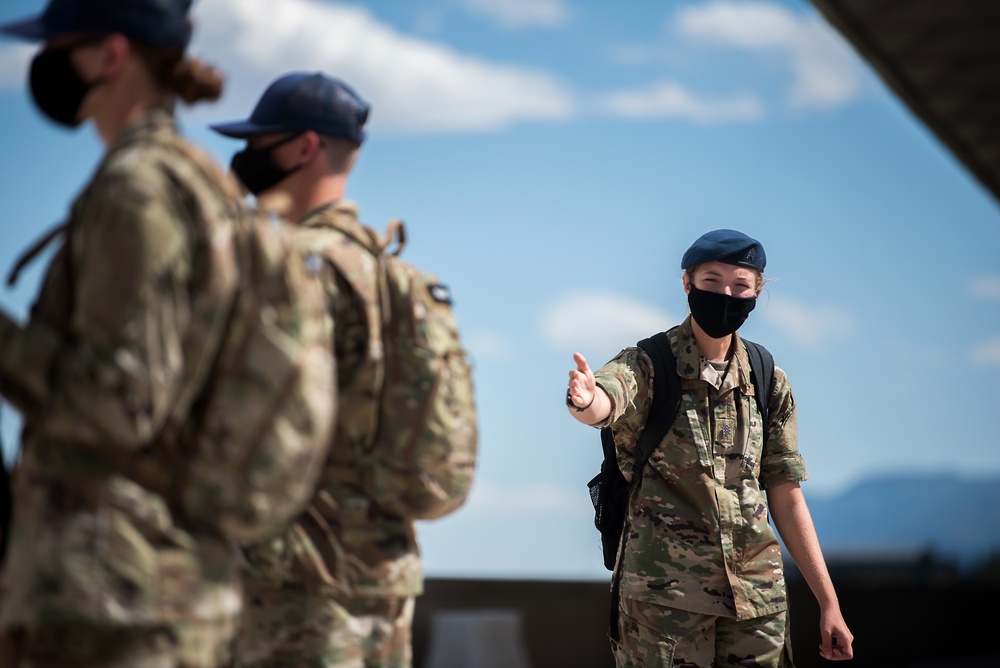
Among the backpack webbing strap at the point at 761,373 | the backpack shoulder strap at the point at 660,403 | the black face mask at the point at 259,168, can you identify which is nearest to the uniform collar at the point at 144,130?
the black face mask at the point at 259,168

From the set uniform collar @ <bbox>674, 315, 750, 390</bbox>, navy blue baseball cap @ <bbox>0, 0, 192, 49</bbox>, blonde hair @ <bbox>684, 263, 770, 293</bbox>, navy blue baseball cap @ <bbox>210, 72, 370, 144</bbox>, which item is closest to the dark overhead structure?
blonde hair @ <bbox>684, 263, 770, 293</bbox>

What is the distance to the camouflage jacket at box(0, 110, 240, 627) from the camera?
211 centimetres

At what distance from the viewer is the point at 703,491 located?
4504 millimetres

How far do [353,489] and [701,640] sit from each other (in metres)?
1.88

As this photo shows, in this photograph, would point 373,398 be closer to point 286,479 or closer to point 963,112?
point 286,479

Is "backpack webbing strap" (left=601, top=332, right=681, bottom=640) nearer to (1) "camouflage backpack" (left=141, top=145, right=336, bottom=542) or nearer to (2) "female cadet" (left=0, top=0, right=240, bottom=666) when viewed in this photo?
(1) "camouflage backpack" (left=141, top=145, right=336, bottom=542)

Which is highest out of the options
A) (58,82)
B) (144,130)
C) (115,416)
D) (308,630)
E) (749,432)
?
(58,82)

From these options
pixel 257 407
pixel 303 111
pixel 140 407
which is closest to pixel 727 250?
pixel 303 111

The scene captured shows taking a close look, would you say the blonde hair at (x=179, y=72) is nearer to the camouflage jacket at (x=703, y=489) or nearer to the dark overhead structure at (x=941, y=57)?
the camouflage jacket at (x=703, y=489)

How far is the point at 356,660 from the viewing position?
9.61ft

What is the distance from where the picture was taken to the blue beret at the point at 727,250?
4.70 m

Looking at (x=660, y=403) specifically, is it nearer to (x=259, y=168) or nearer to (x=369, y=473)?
(x=369, y=473)

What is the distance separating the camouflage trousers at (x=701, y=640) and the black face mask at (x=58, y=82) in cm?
282

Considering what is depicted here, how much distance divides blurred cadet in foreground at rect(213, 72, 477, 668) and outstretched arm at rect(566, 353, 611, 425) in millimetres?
930
